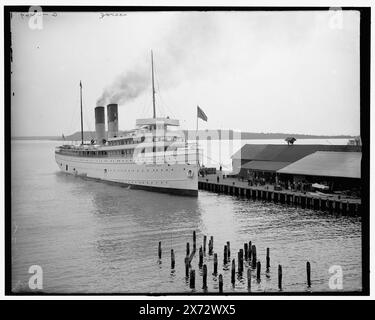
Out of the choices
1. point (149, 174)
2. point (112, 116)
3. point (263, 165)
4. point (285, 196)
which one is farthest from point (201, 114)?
point (285, 196)

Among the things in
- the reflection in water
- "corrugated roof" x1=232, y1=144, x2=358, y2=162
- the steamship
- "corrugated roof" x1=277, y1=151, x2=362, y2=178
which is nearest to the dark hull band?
the steamship

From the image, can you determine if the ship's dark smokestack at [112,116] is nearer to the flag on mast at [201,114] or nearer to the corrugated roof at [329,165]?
the flag on mast at [201,114]

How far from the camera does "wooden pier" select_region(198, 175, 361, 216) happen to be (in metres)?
13.8

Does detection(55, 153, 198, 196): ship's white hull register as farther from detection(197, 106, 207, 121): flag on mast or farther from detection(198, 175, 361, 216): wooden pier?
detection(197, 106, 207, 121): flag on mast

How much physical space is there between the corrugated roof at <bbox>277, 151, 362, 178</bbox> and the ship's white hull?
11.8 feet

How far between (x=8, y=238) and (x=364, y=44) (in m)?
8.05

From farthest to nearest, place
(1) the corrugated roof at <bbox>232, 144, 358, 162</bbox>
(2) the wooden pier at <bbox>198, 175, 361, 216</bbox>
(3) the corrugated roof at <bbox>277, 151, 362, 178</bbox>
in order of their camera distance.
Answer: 1. (2) the wooden pier at <bbox>198, 175, 361, 216</bbox>
2. (1) the corrugated roof at <bbox>232, 144, 358, 162</bbox>
3. (3) the corrugated roof at <bbox>277, 151, 362, 178</bbox>

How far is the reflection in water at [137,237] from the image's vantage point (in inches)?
360

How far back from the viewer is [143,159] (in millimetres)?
16000

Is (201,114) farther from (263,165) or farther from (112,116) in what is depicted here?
(263,165)

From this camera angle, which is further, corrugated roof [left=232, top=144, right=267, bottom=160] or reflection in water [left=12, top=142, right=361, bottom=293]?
corrugated roof [left=232, top=144, right=267, bottom=160]

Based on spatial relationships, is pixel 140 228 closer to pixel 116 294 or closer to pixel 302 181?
pixel 116 294

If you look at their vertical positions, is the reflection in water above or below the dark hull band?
below
